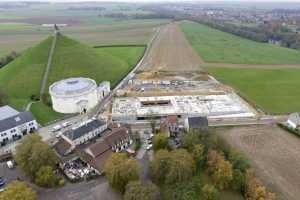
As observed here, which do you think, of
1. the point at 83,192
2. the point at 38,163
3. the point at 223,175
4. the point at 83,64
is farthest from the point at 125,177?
the point at 83,64

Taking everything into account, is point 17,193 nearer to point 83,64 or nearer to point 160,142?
point 160,142

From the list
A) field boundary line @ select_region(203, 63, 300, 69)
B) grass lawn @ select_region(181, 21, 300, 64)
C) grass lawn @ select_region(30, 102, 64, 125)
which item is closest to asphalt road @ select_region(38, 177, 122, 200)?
grass lawn @ select_region(30, 102, 64, 125)

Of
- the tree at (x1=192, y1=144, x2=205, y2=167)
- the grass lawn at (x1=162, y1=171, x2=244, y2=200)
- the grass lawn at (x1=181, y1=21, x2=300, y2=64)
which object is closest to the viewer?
the grass lawn at (x1=162, y1=171, x2=244, y2=200)

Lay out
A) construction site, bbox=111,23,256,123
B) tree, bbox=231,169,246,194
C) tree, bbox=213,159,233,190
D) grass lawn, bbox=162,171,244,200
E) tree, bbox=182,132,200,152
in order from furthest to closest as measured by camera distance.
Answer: construction site, bbox=111,23,256,123 < tree, bbox=182,132,200,152 < tree, bbox=231,169,246,194 < tree, bbox=213,159,233,190 < grass lawn, bbox=162,171,244,200

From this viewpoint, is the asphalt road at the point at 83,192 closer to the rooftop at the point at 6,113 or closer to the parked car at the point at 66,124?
the parked car at the point at 66,124

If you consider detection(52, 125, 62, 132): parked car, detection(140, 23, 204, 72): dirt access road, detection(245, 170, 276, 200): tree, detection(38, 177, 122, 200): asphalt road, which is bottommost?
detection(38, 177, 122, 200): asphalt road

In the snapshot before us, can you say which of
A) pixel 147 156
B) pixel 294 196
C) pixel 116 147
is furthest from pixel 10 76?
pixel 294 196

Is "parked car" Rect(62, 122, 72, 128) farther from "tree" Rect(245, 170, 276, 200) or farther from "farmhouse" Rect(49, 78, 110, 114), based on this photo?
"tree" Rect(245, 170, 276, 200)
